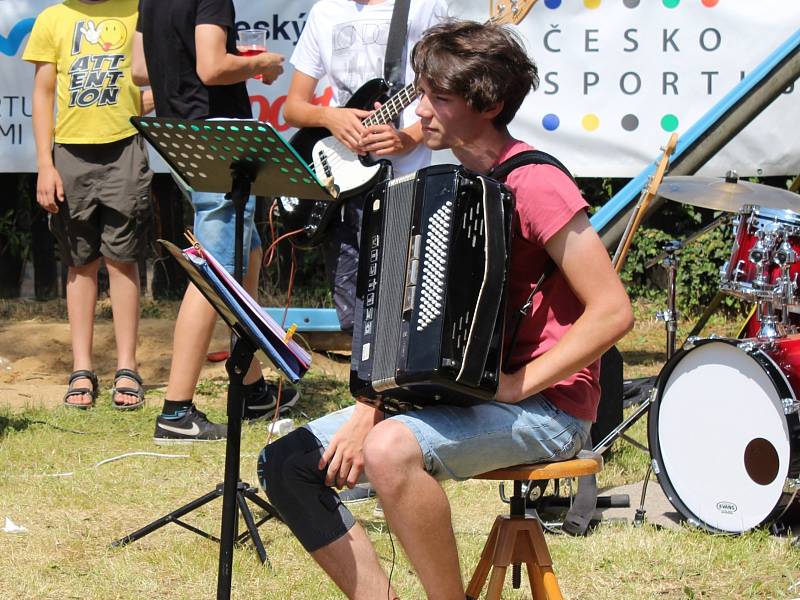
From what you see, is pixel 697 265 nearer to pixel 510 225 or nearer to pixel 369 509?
pixel 369 509

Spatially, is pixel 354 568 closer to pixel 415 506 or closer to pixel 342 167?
pixel 415 506

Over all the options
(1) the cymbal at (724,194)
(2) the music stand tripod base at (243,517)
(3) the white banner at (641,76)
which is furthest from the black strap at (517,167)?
(3) the white banner at (641,76)

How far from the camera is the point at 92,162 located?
224 inches

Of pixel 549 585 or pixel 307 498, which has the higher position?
pixel 307 498

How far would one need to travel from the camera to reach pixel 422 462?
2.58m

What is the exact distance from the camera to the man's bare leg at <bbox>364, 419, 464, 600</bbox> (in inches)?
100

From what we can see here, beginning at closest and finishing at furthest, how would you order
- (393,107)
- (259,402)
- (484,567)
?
(484,567) < (393,107) < (259,402)

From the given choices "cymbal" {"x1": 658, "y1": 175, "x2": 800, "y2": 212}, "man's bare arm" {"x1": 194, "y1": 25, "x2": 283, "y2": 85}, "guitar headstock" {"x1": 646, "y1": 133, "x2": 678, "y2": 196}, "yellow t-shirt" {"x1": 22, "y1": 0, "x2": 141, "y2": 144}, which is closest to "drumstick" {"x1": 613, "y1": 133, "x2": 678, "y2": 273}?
"guitar headstock" {"x1": 646, "y1": 133, "x2": 678, "y2": 196}

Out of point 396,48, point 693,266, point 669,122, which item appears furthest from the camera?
point 693,266

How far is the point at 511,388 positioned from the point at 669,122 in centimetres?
420

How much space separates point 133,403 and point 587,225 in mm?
3438

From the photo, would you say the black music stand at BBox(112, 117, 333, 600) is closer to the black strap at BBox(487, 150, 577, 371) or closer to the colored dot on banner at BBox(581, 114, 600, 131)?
the black strap at BBox(487, 150, 577, 371)

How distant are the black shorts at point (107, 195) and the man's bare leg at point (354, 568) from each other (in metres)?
3.22

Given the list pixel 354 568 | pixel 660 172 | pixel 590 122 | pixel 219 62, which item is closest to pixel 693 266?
pixel 590 122
